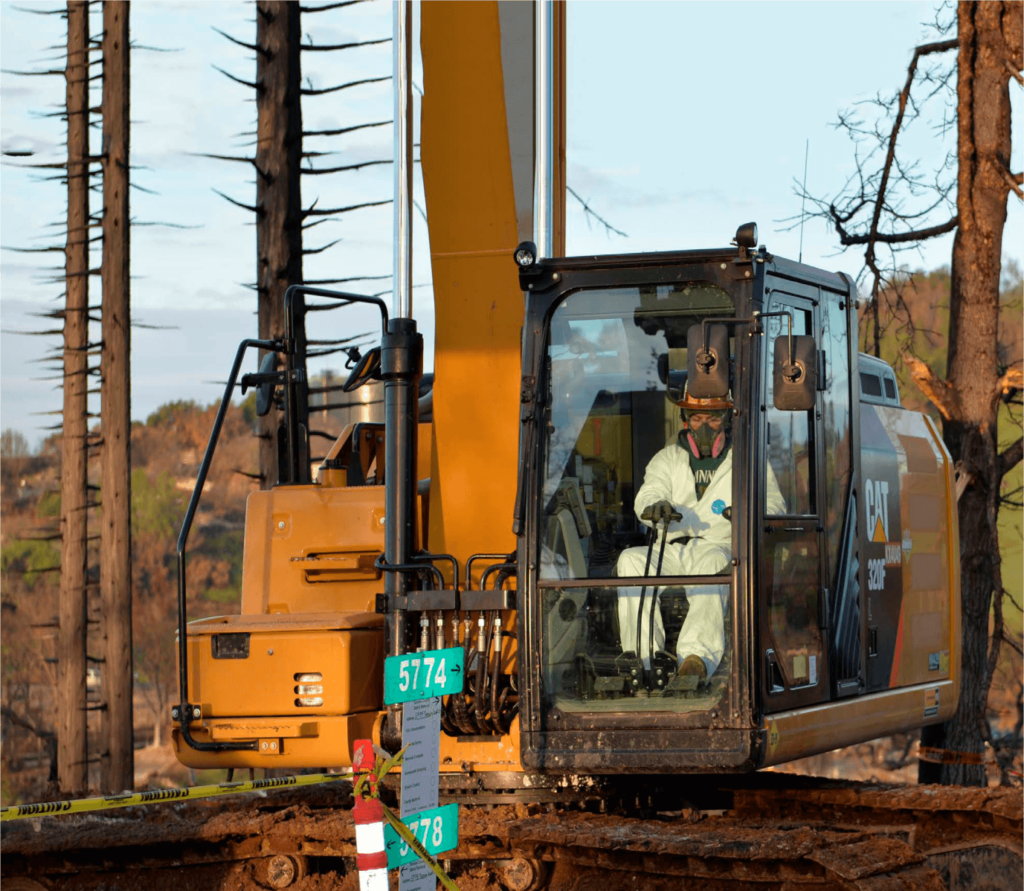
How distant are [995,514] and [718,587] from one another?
Answer: 20.7ft

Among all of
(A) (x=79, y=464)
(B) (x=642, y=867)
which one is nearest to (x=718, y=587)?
(B) (x=642, y=867)

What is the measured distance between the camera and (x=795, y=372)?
5547mm

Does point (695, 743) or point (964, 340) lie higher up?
point (964, 340)

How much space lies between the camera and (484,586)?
6316 mm

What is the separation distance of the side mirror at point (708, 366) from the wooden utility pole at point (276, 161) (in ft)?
32.5

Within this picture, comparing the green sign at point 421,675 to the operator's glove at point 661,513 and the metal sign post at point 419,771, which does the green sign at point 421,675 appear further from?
the operator's glove at point 661,513

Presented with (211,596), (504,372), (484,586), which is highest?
(504,372)

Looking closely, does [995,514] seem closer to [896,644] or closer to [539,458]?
[896,644]

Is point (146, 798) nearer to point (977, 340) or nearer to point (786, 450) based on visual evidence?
point (786, 450)

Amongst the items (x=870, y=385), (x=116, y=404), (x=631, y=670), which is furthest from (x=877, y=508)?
(x=116, y=404)

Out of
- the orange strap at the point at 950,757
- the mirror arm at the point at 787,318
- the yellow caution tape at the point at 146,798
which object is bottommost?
the orange strap at the point at 950,757

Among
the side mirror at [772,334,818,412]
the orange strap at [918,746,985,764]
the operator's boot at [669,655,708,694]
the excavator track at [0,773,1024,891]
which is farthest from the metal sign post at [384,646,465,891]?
the orange strap at [918,746,985,764]

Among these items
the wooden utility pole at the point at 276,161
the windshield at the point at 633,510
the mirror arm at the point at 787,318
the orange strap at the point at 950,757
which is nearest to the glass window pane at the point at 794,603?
the windshield at the point at 633,510

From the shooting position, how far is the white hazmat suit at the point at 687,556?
5723mm
